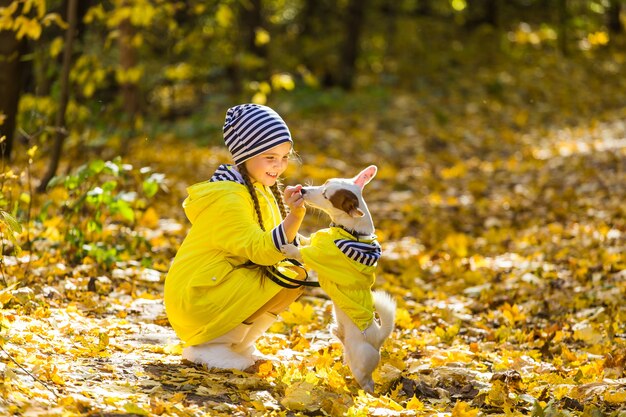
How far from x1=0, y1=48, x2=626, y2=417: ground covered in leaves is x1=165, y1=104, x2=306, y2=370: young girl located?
19cm

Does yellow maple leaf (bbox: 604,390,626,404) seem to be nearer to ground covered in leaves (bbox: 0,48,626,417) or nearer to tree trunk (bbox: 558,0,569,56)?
ground covered in leaves (bbox: 0,48,626,417)

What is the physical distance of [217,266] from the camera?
390 centimetres

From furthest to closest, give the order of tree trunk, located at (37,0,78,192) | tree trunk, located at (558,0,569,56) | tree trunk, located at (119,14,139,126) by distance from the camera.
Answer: tree trunk, located at (558,0,569,56)
tree trunk, located at (119,14,139,126)
tree trunk, located at (37,0,78,192)

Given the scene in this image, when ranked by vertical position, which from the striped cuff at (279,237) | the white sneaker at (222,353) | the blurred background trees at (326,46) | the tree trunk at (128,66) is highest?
the striped cuff at (279,237)

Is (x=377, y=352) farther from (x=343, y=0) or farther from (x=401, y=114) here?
(x=343, y=0)

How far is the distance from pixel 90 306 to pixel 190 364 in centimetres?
122

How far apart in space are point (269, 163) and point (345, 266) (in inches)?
25.7

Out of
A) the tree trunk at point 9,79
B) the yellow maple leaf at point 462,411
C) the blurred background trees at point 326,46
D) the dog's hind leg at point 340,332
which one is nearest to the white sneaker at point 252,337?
the dog's hind leg at point 340,332

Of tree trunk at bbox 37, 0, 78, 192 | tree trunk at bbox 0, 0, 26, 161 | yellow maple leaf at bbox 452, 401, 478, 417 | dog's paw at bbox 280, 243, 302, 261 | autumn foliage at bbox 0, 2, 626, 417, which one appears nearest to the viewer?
yellow maple leaf at bbox 452, 401, 478, 417

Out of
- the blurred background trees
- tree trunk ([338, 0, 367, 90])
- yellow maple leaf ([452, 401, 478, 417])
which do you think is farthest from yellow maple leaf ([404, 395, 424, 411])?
tree trunk ([338, 0, 367, 90])

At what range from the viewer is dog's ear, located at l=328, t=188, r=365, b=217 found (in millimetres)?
3578

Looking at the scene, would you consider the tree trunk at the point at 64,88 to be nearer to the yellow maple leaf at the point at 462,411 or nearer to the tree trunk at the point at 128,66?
the tree trunk at the point at 128,66

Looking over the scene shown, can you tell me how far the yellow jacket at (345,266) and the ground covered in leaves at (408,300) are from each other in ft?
1.22

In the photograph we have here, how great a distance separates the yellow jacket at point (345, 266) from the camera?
3.64 metres
